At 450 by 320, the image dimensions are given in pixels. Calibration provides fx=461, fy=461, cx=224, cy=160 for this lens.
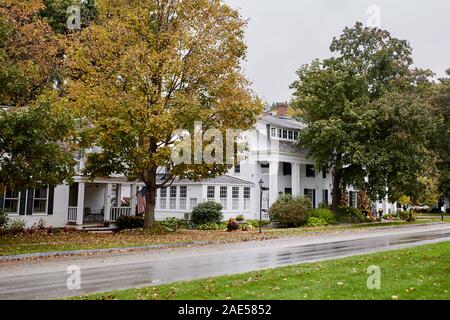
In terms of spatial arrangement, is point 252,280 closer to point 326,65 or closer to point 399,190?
point 399,190

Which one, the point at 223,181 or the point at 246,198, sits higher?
the point at 223,181

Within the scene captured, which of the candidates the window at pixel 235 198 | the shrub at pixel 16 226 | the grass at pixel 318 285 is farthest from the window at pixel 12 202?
the grass at pixel 318 285

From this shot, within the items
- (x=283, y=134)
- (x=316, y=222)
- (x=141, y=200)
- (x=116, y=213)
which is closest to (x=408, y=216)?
(x=316, y=222)

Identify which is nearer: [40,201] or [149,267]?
[149,267]

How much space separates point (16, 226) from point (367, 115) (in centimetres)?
2580

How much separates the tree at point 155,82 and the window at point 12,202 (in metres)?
4.69

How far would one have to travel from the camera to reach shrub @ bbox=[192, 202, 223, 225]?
3269cm

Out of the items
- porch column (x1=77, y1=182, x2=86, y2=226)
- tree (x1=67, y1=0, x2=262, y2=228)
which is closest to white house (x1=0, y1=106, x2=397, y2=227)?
porch column (x1=77, y1=182, x2=86, y2=226)

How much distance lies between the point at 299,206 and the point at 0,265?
22.7 m

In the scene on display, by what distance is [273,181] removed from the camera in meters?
40.1

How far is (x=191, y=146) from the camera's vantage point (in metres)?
23.6

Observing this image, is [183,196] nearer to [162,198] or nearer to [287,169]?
[162,198]

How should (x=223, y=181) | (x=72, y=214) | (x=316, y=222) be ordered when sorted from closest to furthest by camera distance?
(x=72, y=214)
(x=316, y=222)
(x=223, y=181)

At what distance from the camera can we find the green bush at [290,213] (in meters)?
33.1
